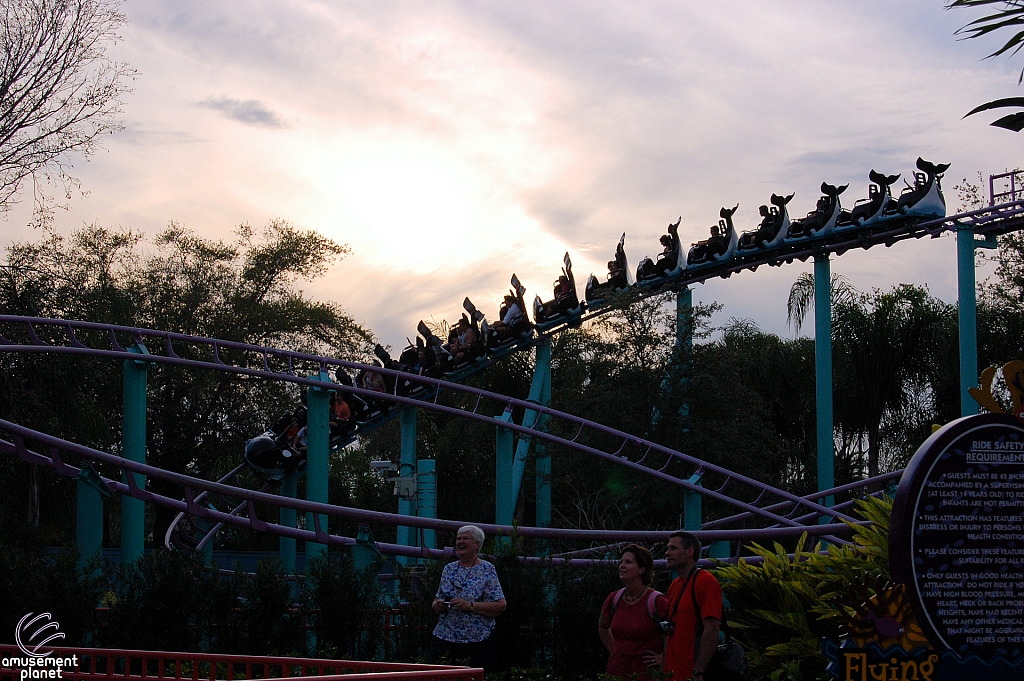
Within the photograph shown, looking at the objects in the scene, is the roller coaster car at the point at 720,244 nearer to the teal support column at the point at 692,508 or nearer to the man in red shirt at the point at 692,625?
the teal support column at the point at 692,508

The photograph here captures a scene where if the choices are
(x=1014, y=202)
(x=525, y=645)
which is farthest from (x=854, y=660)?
(x=1014, y=202)

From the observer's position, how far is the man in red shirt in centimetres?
491

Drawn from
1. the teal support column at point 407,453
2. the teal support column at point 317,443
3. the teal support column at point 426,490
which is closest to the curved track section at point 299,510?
the teal support column at point 317,443

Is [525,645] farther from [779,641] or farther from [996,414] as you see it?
[996,414]

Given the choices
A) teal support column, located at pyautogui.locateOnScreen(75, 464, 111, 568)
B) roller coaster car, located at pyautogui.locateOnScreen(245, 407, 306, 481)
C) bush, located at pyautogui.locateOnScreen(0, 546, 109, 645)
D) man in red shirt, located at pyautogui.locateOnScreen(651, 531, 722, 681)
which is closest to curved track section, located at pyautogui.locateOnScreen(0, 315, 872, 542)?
roller coaster car, located at pyautogui.locateOnScreen(245, 407, 306, 481)

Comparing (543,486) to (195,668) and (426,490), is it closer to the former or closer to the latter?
(426,490)

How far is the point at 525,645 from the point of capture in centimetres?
655

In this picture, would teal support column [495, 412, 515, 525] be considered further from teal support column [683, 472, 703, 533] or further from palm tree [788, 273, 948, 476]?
palm tree [788, 273, 948, 476]

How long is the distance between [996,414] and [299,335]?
29891 millimetres

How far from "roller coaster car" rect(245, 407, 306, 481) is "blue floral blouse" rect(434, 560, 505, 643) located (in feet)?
42.3

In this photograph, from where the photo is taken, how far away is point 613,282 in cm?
2081

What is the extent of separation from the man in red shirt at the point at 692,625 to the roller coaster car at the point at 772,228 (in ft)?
49.3

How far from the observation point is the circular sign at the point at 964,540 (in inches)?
200

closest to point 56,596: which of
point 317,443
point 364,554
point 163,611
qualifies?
point 163,611
